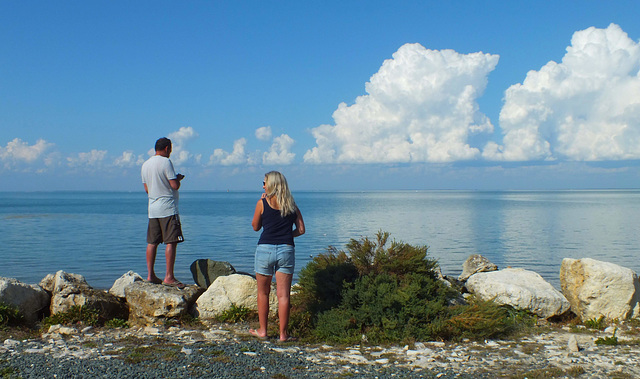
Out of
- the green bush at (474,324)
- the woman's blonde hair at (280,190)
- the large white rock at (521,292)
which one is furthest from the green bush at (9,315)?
the large white rock at (521,292)

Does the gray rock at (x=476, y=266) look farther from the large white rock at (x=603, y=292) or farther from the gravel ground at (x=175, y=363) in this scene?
the gravel ground at (x=175, y=363)

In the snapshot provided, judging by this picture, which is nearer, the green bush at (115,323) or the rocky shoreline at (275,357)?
the rocky shoreline at (275,357)

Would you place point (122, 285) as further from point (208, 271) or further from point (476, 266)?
point (476, 266)

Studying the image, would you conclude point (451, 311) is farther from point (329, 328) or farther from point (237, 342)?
point (237, 342)

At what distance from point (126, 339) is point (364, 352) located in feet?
11.4

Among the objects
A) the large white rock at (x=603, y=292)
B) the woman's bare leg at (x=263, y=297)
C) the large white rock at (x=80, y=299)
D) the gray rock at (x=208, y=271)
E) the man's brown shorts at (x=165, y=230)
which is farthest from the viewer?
the gray rock at (x=208, y=271)

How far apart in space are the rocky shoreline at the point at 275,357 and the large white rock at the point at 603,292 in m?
1.26

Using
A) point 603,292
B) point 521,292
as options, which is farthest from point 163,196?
point 603,292

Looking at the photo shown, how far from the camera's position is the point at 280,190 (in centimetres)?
742

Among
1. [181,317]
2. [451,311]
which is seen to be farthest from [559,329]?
[181,317]

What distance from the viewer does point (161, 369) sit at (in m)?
6.24

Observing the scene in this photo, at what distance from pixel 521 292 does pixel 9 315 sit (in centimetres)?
911

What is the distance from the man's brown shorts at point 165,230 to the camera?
9.23 meters

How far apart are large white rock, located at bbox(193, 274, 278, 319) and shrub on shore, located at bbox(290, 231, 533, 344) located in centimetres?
78
